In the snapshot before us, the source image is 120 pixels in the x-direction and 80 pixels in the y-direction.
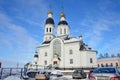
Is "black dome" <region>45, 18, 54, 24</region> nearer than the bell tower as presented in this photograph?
No

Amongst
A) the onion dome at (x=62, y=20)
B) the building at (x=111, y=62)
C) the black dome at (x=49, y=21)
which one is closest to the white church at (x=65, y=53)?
the onion dome at (x=62, y=20)

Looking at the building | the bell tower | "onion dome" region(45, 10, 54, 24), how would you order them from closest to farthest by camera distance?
the bell tower → "onion dome" region(45, 10, 54, 24) → the building

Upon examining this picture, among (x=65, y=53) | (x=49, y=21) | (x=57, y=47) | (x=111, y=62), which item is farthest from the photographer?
(x=111, y=62)

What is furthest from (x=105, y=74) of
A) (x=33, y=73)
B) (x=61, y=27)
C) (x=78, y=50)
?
(x=61, y=27)

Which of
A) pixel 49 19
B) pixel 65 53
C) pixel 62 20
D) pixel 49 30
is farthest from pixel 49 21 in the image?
pixel 65 53

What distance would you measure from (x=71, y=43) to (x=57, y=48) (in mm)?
5483

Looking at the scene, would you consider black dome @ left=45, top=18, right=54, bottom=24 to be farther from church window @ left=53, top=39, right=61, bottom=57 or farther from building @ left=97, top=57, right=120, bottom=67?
building @ left=97, top=57, right=120, bottom=67

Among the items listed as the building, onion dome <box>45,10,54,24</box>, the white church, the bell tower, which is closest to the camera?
the white church

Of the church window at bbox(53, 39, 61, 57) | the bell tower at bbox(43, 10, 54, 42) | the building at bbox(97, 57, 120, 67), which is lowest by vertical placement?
the building at bbox(97, 57, 120, 67)

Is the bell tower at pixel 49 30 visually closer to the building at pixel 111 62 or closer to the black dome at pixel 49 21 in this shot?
the black dome at pixel 49 21

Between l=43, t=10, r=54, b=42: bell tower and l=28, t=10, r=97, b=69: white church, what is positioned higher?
l=43, t=10, r=54, b=42: bell tower

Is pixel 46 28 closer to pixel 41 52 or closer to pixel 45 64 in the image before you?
pixel 41 52

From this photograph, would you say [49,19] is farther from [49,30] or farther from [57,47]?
[57,47]

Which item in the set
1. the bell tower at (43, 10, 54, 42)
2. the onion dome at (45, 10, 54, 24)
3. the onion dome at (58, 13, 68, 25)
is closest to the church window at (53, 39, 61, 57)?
the bell tower at (43, 10, 54, 42)
